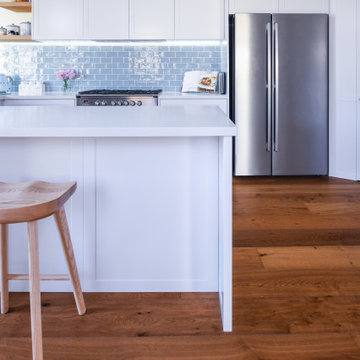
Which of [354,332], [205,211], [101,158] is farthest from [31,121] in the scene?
[354,332]

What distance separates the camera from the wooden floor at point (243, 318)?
1.85 meters

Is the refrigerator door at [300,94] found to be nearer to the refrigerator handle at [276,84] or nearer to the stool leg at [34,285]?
the refrigerator handle at [276,84]

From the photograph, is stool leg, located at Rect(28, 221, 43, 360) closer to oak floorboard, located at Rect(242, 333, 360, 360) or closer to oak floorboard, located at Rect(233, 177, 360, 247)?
oak floorboard, located at Rect(242, 333, 360, 360)

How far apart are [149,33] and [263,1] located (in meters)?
1.16

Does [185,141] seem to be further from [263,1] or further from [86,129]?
[263,1]

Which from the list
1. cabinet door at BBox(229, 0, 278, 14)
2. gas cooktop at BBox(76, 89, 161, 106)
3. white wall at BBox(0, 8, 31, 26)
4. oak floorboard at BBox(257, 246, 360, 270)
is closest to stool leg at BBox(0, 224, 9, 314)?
oak floorboard at BBox(257, 246, 360, 270)

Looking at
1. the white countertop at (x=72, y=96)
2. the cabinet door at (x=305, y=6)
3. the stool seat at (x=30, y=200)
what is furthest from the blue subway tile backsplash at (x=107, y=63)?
the stool seat at (x=30, y=200)

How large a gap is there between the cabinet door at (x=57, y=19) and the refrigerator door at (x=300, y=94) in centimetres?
193

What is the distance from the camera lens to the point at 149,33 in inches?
195

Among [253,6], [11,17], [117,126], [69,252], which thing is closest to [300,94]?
[253,6]

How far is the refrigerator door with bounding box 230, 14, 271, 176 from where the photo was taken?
4.86m

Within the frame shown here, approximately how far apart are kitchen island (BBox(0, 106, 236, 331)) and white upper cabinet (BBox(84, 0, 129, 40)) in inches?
112

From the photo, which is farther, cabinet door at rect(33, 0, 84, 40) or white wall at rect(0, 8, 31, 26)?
white wall at rect(0, 8, 31, 26)

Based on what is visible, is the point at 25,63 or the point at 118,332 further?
the point at 25,63
